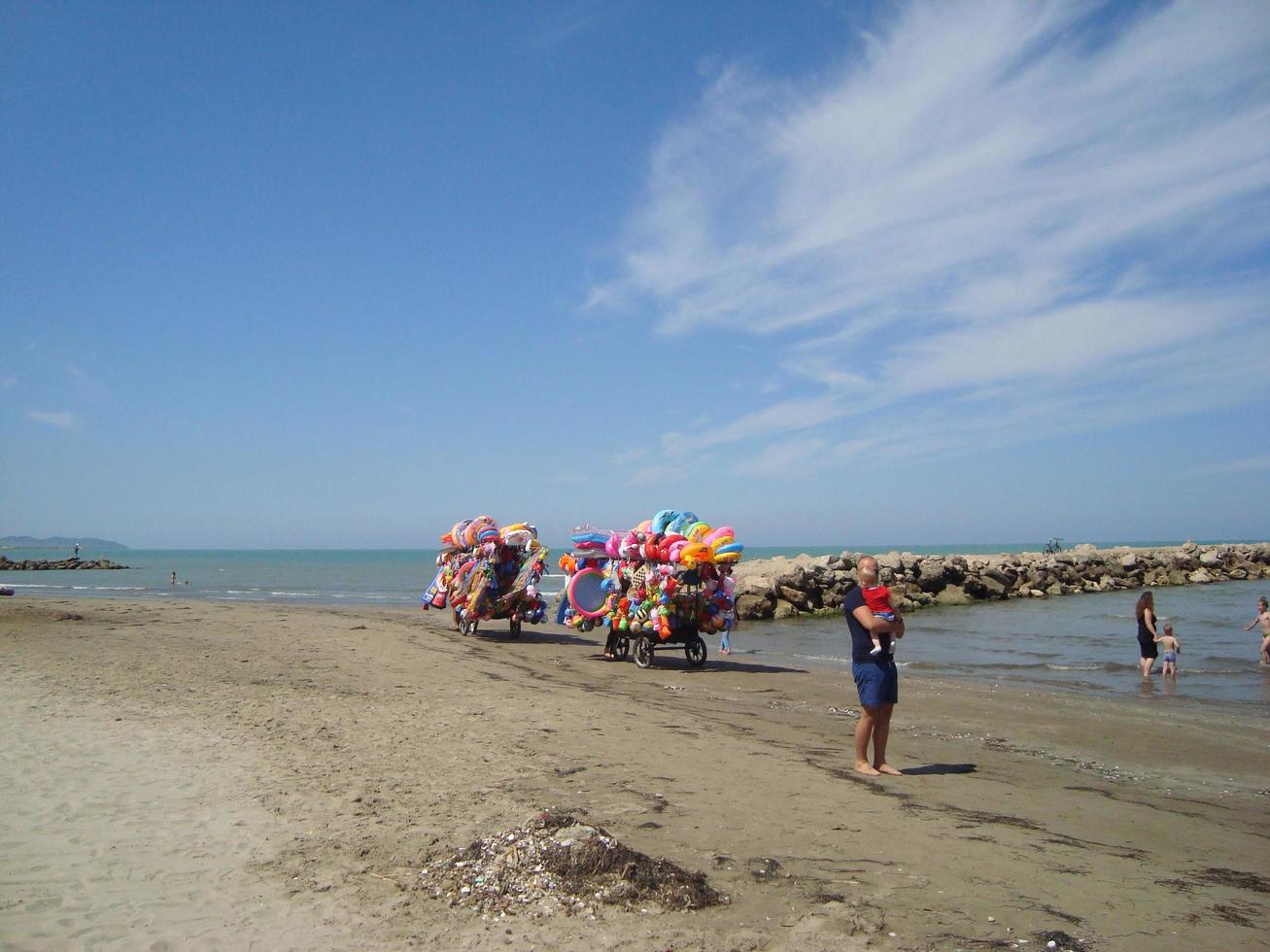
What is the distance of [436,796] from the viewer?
6176 mm

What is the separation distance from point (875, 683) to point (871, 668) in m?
0.13

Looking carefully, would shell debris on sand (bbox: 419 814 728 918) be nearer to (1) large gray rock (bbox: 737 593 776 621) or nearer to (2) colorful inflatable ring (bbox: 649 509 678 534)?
(2) colorful inflatable ring (bbox: 649 509 678 534)

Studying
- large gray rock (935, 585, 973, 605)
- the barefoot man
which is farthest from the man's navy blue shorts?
large gray rock (935, 585, 973, 605)

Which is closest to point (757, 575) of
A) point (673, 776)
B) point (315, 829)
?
point (673, 776)

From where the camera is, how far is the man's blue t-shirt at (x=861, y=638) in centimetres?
730

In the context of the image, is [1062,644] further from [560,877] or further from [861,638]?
[560,877]

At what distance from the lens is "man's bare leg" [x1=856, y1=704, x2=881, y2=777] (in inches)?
294

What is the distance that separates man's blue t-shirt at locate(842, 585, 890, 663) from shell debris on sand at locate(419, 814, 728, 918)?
3119 millimetres

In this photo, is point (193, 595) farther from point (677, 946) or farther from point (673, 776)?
point (677, 946)

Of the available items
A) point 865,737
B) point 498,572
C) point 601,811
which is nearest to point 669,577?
point 498,572

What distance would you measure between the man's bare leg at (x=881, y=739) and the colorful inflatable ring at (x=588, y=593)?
369 inches

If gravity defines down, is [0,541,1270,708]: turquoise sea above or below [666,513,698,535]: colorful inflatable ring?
below

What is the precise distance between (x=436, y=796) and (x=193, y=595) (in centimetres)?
3774

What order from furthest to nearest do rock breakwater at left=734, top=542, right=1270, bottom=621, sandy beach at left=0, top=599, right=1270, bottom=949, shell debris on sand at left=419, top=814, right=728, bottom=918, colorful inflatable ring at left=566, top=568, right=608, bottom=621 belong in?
rock breakwater at left=734, top=542, right=1270, bottom=621 < colorful inflatable ring at left=566, top=568, right=608, bottom=621 < shell debris on sand at left=419, top=814, right=728, bottom=918 < sandy beach at left=0, top=599, right=1270, bottom=949
